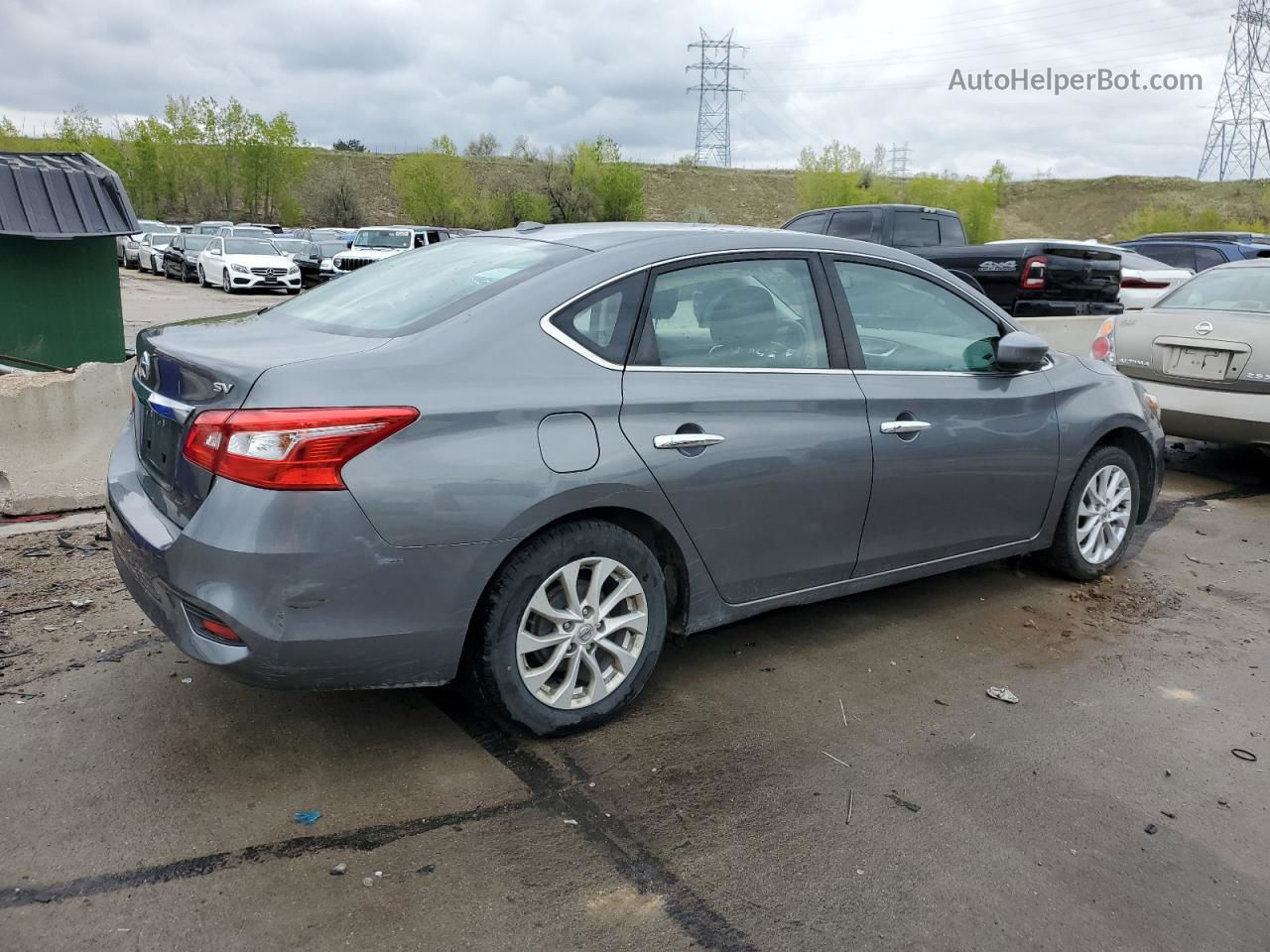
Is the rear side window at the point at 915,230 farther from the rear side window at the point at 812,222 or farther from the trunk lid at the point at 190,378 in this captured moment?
the trunk lid at the point at 190,378

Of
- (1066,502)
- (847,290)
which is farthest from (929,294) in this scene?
(1066,502)

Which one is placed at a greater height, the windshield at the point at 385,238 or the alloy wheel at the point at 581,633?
the windshield at the point at 385,238

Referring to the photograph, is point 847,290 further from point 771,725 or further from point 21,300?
point 21,300

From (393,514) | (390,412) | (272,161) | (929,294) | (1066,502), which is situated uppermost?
(272,161)

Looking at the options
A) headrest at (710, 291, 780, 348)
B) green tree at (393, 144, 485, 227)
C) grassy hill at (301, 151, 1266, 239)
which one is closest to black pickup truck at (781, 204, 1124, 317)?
headrest at (710, 291, 780, 348)

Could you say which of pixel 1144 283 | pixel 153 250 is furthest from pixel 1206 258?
pixel 153 250

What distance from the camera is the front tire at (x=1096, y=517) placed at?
5.10m

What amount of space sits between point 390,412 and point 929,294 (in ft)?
8.49

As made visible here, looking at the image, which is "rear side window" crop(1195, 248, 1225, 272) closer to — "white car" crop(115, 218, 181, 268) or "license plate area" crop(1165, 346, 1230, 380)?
"license plate area" crop(1165, 346, 1230, 380)

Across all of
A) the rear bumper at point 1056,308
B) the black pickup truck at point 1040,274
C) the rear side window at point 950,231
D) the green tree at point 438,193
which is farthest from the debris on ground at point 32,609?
the green tree at point 438,193

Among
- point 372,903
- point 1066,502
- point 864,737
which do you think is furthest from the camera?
point 1066,502

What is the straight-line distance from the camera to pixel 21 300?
7676mm

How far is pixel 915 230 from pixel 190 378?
1246cm

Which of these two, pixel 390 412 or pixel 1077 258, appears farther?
pixel 1077 258
